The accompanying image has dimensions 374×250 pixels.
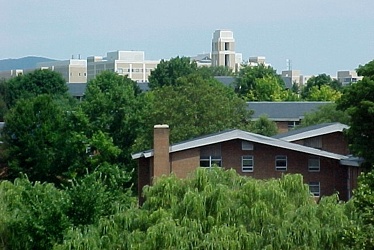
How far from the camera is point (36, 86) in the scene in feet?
371

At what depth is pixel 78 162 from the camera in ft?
190

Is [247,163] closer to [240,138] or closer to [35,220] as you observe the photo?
[240,138]

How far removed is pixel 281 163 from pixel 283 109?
39.5 meters

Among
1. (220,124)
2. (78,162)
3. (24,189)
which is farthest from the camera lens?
(220,124)

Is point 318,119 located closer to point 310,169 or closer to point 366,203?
point 310,169

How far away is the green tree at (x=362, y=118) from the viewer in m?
44.2

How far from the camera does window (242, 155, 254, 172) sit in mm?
52500

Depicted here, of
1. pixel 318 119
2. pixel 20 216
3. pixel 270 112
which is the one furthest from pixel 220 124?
pixel 20 216

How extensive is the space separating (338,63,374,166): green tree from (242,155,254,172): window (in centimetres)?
792

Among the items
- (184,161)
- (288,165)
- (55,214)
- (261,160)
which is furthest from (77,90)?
(55,214)

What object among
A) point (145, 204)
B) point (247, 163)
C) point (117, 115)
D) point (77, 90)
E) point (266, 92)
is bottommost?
point (145, 204)

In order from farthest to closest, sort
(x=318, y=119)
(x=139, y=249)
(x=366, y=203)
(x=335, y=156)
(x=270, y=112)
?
(x=270, y=112)
(x=318, y=119)
(x=335, y=156)
(x=139, y=249)
(x=366, y=203)

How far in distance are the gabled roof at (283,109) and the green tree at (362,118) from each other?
42073 mm

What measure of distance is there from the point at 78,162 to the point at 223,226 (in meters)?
29.3
